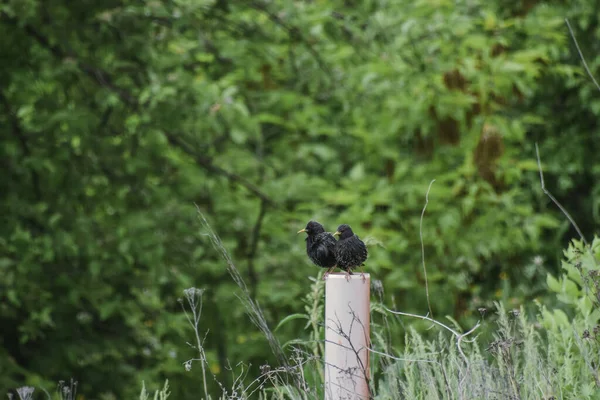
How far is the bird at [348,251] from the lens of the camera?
2.14 metres

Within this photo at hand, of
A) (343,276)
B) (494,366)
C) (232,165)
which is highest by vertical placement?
(343,276)

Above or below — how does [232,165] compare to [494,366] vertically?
below

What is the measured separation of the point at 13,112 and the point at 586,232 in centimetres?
483

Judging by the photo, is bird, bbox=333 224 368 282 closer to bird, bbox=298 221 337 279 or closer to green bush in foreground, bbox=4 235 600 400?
bird, bbox=298 221 337 279

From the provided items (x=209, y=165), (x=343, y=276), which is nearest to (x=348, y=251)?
(x=343, y=276)

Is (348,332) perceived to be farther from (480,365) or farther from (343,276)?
(480,365)

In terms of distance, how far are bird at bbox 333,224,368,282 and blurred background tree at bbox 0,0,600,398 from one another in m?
2.22

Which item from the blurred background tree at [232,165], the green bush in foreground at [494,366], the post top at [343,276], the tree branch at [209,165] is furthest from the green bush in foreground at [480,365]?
the tree branch at [209,165]

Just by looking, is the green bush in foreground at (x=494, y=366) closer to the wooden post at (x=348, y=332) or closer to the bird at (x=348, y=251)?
the wooden post at (x=348, y=332)

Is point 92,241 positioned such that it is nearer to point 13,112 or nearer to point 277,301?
point 13,112

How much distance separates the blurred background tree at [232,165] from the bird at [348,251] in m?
2.22

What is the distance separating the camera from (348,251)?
2133 mm

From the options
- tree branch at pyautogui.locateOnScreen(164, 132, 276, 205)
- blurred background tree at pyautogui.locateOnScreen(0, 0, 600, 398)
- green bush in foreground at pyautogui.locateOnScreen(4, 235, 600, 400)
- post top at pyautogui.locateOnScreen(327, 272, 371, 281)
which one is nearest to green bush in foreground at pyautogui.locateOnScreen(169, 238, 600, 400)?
green bush in foreground at pyautogui.locateOnScreen(4, 235, 600, 400)

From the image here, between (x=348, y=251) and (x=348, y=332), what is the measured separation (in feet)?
0.87
